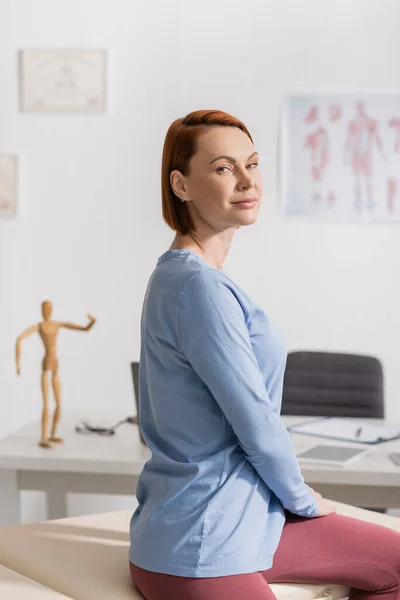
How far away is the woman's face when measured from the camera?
155cm

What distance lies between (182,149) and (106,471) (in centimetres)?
96

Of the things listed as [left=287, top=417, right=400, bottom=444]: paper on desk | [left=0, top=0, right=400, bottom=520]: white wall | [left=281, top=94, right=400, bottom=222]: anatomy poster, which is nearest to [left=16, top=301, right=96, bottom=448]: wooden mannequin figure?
[left=287, top=417, right=400, bottom=444]: paper on desk

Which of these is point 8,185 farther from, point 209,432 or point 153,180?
point 209,432

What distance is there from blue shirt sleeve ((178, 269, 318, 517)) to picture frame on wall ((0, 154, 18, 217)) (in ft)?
9.45

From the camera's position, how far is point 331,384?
3.07 m

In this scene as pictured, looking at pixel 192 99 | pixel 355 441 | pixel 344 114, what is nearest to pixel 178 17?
pixel 192 99

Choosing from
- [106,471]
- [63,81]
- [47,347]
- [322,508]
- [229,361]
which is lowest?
[106,471]

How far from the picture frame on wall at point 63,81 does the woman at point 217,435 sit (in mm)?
2593

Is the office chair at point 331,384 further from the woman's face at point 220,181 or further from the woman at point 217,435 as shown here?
the woman's face at point 220,181

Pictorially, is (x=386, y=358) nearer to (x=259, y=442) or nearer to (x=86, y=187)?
(x=86, y=187)

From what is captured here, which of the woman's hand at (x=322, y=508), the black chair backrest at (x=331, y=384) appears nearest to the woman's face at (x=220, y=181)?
the woman's hand at (x=322, y=508)

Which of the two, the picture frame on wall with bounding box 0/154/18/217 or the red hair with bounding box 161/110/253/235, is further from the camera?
the picture frame on wall with bounding box 0/154/18/217

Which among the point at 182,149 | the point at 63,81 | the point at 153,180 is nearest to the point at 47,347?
the point at 182,149

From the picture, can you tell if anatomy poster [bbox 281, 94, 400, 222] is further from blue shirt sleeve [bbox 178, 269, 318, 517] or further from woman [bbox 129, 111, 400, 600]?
blue shirt sleeve [bbox 178, 269, 318, 517]
